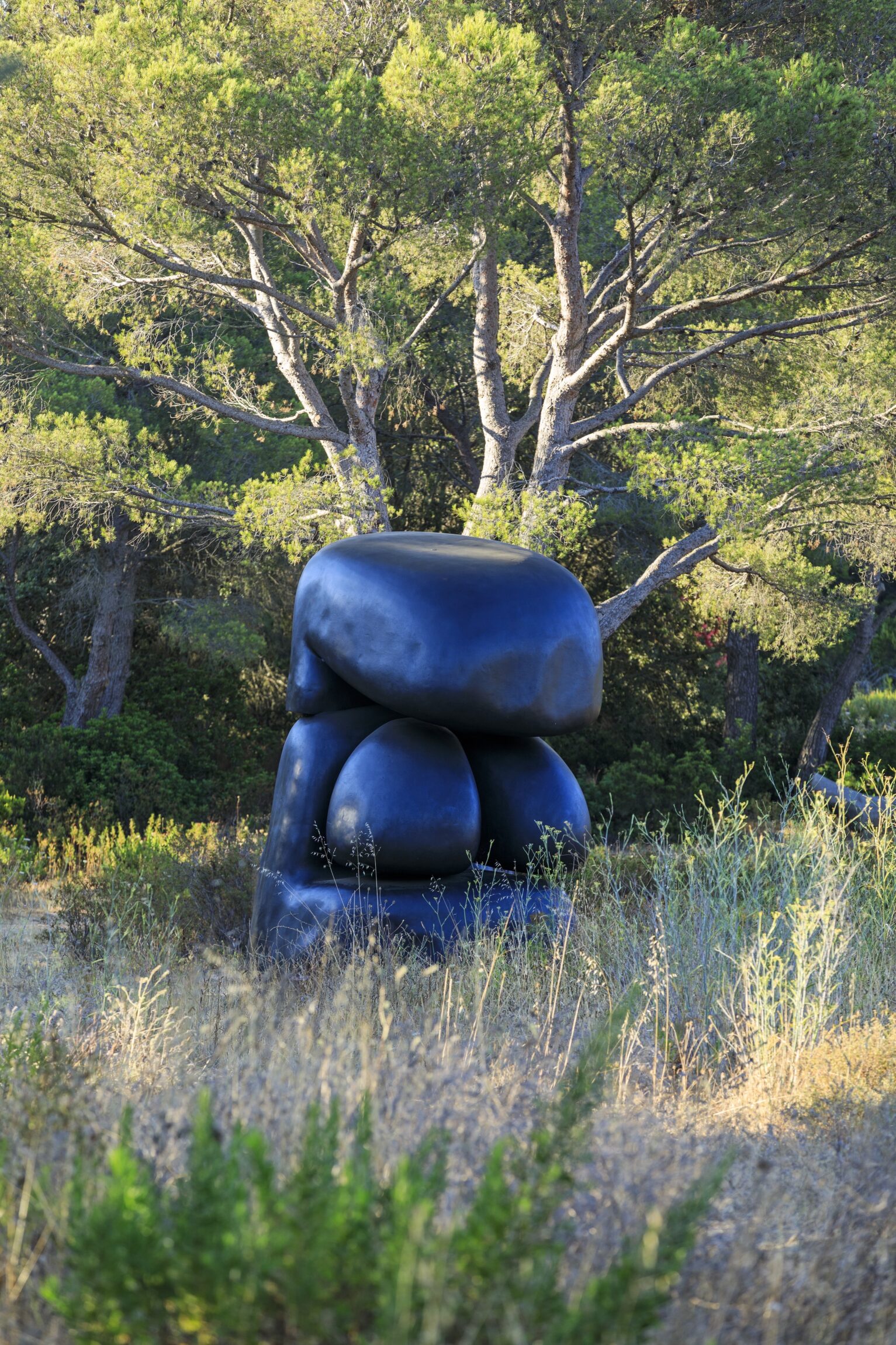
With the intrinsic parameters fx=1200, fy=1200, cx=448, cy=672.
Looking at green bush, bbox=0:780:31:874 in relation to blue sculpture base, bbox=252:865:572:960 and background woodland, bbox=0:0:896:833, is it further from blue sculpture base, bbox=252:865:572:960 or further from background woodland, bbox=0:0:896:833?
blue sculpture base, bbox=252:865:572:960

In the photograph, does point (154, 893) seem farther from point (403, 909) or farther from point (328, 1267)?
point (328, 1267)

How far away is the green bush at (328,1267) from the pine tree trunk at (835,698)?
1237cm

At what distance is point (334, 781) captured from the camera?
502cm

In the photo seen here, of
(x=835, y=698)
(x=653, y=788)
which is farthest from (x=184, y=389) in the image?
(x=835, y=698)

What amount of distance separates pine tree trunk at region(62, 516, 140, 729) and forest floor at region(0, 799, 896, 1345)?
7289 mm

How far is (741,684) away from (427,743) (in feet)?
32.4

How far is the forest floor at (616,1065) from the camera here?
7.30 feet

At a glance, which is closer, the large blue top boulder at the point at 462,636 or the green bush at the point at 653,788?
the large blue top boulder at the point at 462,636

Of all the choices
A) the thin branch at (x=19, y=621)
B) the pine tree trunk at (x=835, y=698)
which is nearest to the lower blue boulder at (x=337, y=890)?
the thin branch at (x=19, y=621)

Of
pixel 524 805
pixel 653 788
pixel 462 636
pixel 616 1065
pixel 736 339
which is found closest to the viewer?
pixel 616 1065

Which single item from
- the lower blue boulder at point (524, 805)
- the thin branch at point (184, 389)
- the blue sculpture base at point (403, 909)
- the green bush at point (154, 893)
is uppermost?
the thin branch at point (184, 389)

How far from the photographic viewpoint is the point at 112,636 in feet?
42.2

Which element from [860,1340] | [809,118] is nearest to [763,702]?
[809,118]

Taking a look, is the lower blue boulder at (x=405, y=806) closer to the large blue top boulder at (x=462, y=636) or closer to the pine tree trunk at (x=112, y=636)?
the large blue top boulder at (x=462, y=636)
